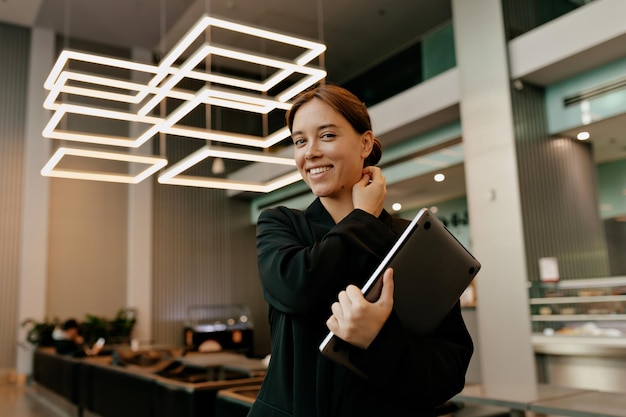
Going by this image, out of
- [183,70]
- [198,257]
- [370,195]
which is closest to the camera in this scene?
[370,195]

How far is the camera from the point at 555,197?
6.63 m

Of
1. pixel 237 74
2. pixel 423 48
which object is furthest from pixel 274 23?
pixel 423 48

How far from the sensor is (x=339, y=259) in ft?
2.67

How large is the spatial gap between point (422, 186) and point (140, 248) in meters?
→ 6.22

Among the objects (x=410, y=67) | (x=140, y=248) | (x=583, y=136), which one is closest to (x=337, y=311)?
(x=583, y=136)

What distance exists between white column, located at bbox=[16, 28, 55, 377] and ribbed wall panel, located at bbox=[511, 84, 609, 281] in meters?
8.60

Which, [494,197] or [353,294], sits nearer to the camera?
[353,294]

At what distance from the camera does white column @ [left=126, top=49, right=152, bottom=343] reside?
1178 cm

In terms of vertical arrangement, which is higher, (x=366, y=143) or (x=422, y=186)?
(x=422, y=186)

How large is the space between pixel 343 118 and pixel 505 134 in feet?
20.1

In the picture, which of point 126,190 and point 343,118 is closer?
point 343,118

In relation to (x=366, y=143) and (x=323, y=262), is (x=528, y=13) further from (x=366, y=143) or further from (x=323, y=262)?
(x=323, y=262)

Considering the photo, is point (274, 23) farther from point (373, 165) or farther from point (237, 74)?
point (373, 165)

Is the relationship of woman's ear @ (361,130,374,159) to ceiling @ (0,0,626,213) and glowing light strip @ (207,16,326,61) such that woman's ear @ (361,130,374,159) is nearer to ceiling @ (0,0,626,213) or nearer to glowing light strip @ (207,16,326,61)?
glowing light strip @ (207,16,326,61)
